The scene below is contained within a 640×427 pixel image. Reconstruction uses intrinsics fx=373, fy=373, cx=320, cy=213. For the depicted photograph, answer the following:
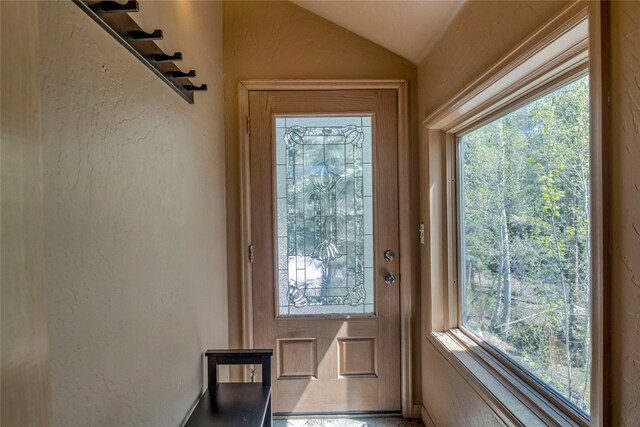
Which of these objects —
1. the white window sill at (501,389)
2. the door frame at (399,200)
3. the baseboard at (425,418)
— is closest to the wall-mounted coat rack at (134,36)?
the door frame at (399,200)

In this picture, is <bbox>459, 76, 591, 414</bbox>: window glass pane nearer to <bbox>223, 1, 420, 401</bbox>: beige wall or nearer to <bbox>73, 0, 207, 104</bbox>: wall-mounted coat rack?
<bbox>223, 1, 420, 401</bbox>: beige wall

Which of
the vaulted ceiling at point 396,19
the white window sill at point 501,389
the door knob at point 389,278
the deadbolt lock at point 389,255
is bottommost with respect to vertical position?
the white window sill at point 501,389

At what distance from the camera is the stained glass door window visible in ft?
7.47

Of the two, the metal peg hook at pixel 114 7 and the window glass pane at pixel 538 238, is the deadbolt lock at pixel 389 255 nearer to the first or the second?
the window glass pane at pixel 538 238

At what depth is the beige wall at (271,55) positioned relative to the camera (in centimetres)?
223

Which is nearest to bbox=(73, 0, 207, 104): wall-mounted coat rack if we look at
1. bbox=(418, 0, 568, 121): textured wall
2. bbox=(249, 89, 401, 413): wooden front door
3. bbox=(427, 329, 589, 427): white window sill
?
bbox=(249, 89, 401, 413): wooden front door

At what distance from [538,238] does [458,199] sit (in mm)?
735

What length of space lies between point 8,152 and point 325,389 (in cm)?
226

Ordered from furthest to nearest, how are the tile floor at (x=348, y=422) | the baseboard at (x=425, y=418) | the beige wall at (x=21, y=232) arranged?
1. the tile floor at (x=348, y=422)
2. the baseboard at (x=425, y=418)
3. the beige wall at (x=21, y=232)

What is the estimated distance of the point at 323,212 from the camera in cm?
228

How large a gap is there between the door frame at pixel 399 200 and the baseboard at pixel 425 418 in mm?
52

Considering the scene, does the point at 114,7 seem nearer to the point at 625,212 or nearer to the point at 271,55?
the point at 625,212

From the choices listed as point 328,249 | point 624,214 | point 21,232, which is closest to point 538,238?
point 624,214

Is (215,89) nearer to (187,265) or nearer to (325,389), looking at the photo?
(187,265)
